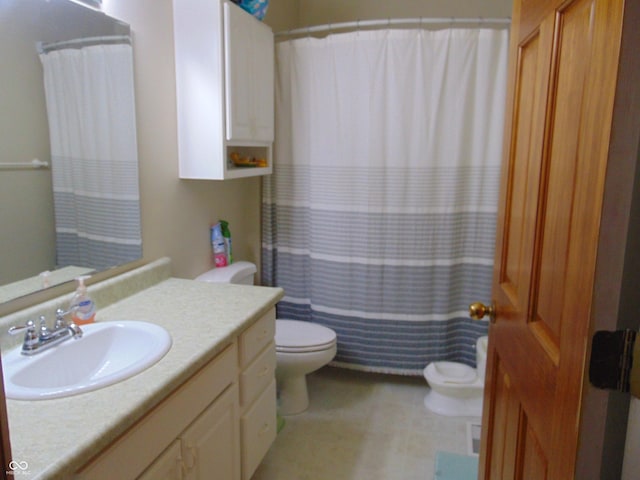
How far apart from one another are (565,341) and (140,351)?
1140mm

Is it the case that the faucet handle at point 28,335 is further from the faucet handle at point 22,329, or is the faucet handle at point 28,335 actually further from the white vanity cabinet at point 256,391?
the white vanity cabinet at point 256,391

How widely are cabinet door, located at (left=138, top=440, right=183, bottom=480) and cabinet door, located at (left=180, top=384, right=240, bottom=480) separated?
1.0 inches

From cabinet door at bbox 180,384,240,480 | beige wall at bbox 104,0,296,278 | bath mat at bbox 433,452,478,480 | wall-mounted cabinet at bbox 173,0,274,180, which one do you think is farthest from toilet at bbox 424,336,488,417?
wall-mounted cabinet at bbox 173,0,274,180

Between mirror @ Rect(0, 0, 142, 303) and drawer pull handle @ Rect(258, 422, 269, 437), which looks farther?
drawer pull handle @ Rect(258, 422, 269, 437)

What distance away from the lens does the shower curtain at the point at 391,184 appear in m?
2.42

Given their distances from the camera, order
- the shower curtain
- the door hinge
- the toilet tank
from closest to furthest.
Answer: the door hinge < the toilet tank < the shower curtain

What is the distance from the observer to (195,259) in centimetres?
230

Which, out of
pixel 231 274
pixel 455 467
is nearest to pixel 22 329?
pixel 231 274

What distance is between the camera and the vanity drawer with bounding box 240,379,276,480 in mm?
1711

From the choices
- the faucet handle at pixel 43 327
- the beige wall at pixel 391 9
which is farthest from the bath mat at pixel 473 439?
the beige wall at pixel 391 9

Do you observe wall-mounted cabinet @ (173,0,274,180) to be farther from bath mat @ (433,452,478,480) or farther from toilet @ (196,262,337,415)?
bath mat @ (433,452,478,480)

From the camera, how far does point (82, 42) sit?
1566mm

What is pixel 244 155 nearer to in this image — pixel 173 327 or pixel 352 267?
pixel 352 267

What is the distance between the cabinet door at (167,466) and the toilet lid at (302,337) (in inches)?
42.0
